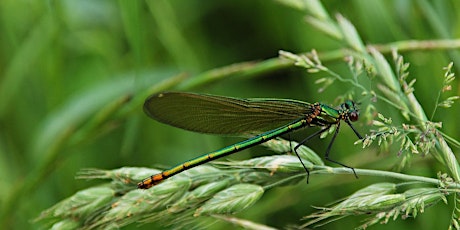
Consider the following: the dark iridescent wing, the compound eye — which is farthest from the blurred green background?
the compound eye

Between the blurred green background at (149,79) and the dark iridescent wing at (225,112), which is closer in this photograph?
the dark iridescent wing at (225,112)

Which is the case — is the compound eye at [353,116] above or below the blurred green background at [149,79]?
below

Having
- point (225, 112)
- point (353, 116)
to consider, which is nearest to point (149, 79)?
point (225, 112)

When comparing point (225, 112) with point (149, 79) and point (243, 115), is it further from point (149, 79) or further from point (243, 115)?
point (149, 79)

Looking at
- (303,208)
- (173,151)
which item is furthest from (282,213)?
(173,151)

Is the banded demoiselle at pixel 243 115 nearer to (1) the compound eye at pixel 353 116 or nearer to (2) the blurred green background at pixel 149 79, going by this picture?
(1) the compound eye at pixel 353 116

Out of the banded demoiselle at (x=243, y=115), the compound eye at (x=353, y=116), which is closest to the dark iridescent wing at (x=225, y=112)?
the banded demoiselle at (x=243, y=115)

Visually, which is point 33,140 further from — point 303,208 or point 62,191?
point 303,208

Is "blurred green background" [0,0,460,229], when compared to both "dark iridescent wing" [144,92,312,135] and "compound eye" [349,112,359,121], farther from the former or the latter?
"compound eye" [349,112,359,121]
